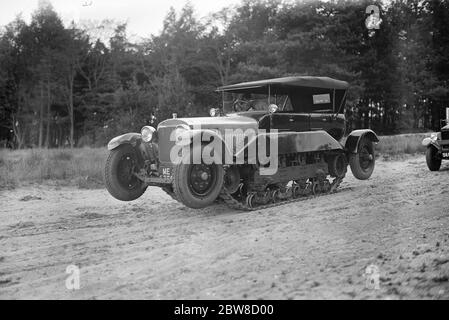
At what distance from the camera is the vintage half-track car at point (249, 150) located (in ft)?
23.0

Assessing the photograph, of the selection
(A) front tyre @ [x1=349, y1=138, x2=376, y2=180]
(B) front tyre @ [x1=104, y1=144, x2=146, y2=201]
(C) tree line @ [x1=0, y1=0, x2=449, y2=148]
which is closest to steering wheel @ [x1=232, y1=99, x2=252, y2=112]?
(B) front tyre @ [x1=104, y1=144, x2=146, y2=201]

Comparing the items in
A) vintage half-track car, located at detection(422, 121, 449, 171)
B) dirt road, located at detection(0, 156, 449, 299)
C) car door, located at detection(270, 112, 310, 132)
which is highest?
car door, located at detection(270, 112, 310, 132)

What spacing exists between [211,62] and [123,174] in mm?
25464

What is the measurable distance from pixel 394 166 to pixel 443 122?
2.04m

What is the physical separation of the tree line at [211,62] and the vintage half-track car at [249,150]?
7907 millimetres

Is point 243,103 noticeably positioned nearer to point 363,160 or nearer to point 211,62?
point 363,160

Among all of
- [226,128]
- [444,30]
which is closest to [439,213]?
[226,128]

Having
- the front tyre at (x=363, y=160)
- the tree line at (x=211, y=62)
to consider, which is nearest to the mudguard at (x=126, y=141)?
the front tyre at (x=363, y=160)

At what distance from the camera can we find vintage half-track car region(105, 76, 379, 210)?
702 centimetres

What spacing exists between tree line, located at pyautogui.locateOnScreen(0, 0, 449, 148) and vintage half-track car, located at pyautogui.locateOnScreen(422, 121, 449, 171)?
7.00m

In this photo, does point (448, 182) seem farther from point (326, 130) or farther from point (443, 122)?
point (443, 122)

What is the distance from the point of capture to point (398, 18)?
20719 millimetres

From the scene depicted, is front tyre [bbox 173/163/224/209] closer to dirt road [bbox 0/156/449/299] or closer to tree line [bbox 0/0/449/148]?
dirt road [bbox 0/156/449/299]

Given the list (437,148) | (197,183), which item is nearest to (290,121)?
(197,183)
